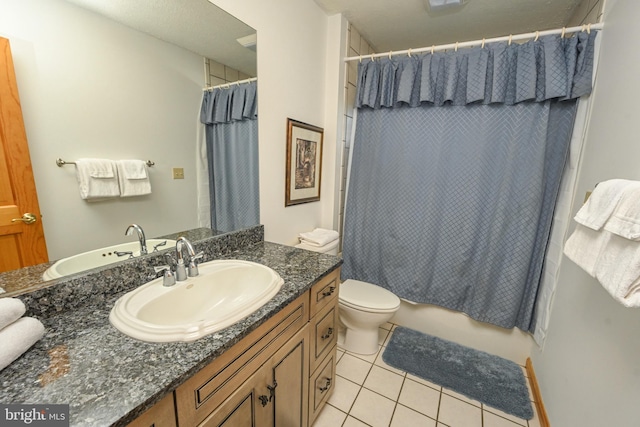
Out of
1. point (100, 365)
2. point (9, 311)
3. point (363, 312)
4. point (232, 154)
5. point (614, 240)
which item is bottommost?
point (363, 312)

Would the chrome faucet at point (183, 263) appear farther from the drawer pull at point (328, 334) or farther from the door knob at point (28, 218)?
the drawer pull at point (328, 334)

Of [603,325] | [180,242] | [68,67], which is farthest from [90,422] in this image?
[603,325]

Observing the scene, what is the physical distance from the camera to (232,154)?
1331 mm

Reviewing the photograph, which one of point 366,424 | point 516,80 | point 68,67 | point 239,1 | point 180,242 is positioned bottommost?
point 366,424

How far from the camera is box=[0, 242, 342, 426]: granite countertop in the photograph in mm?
487

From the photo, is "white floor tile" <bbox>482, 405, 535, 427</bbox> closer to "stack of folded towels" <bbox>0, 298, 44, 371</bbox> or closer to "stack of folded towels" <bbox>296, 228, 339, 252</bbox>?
"stack of folded towels" <bbox>296, 228, 339, 252</bbox>

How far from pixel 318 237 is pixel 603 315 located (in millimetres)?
1345

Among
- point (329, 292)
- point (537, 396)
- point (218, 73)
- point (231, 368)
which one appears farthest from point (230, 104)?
point (537, 396)

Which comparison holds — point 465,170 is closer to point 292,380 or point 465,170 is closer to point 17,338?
point 292,380

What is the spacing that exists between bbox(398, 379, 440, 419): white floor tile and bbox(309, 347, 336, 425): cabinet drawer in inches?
16.8

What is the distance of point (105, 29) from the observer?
84 centimetres

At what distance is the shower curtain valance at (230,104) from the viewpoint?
1.19 metres

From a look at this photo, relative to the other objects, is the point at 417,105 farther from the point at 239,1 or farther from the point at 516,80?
the point at 239,1

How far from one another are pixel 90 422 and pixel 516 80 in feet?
7.04
